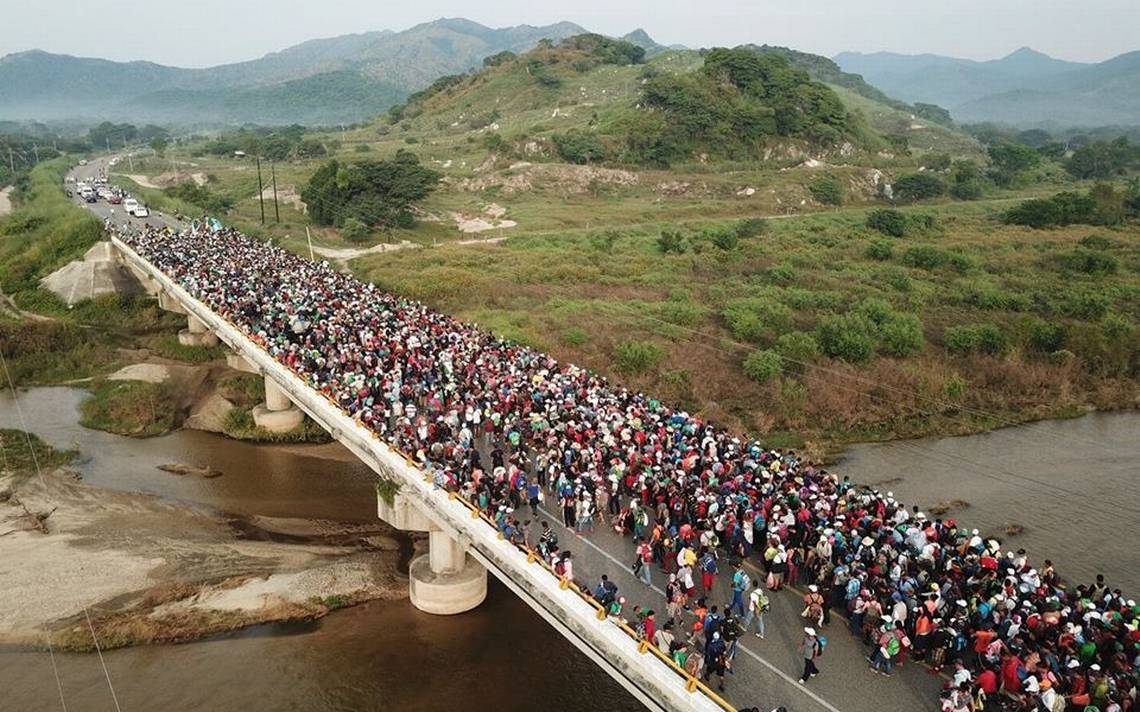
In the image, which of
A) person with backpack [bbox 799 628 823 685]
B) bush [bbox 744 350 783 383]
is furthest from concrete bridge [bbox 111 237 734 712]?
bush [bbox 744 350 783 383]

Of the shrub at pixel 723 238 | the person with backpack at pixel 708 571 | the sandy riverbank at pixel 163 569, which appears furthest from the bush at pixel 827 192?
the person with backpack at pixel 708 571

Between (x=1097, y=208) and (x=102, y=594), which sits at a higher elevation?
(x=1097, y=208)

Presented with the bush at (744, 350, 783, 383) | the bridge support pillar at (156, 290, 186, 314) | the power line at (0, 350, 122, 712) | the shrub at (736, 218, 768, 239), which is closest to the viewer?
the power line at (0, 350, 122, 712)

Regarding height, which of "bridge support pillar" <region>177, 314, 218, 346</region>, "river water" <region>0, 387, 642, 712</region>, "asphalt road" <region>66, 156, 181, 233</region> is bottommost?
"river water" <region>0, 387, 642, 712</region>

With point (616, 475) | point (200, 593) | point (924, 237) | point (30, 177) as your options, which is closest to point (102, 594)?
point (200, 593)

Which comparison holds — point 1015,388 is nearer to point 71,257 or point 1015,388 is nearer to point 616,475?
point 616,475

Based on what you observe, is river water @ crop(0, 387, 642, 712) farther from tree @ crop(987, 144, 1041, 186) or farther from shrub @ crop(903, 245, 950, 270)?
tree @ crop(987, 144, 1041, 186)
